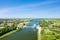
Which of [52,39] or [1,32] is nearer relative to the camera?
[52,39]

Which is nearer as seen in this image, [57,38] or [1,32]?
[57,38]

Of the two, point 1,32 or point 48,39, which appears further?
point 1,32

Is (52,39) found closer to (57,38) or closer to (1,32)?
(57,38)

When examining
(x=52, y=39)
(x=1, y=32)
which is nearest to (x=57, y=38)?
(x=52, y=39)

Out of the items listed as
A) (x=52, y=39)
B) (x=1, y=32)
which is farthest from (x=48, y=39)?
(x=1, y=32)

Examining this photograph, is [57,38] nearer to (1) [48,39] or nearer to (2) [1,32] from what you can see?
(1) [48,39]

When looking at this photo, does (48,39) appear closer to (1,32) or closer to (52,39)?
(52,39)
